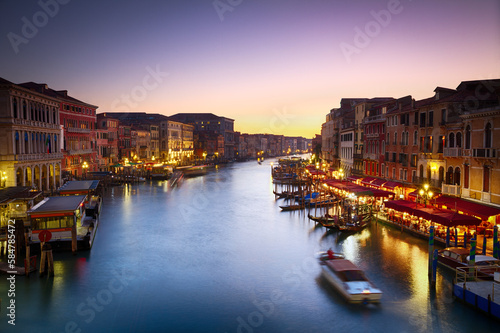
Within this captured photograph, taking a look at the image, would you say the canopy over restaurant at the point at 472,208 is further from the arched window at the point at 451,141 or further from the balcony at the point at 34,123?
the balcony at the point at 34,123

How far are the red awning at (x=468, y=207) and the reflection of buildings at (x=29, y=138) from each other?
2832 centimetres

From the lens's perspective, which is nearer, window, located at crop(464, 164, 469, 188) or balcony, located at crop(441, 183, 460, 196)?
window, located at crop(464, 164, 469, 188)

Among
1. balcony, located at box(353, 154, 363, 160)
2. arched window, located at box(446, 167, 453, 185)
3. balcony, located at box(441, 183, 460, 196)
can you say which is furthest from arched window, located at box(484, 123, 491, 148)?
balcony, located at box(353, 154, 363, 160)

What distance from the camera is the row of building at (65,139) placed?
1080 inches

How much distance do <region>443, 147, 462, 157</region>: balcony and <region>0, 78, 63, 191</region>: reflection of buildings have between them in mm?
28724

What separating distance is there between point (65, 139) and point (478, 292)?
138 ft

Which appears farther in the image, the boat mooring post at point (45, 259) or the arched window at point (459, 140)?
the arched window at point (459, 140)

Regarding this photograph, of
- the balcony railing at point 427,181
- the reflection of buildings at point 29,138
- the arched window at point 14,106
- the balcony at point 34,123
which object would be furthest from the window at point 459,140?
the arched window at point 14,106

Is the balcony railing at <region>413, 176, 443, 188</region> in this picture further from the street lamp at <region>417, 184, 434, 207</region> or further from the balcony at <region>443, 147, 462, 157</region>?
the balcony at <region>443, 147, 462, 157</region>

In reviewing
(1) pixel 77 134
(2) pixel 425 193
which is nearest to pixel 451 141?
(2) pixel 425 193

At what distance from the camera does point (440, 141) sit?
23.8 metres

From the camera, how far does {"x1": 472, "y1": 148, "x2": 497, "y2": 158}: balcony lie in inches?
712

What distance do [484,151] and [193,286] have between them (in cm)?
1546

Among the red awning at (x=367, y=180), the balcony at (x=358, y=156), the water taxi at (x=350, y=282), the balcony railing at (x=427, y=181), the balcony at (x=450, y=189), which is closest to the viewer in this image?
the water taxi at (x=350, y=282)
